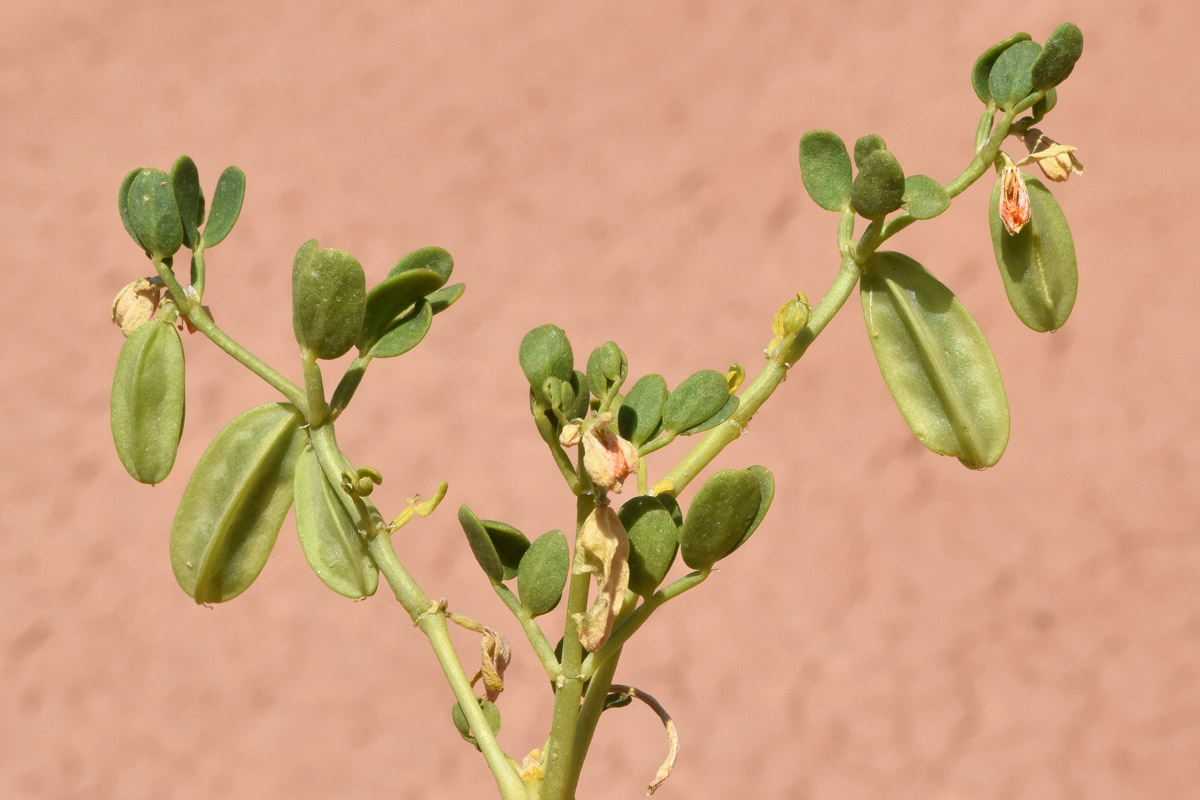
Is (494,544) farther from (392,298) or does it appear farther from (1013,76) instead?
(1013,76)

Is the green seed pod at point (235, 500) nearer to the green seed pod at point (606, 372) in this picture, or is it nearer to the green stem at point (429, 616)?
the green stem at point (429, 616)

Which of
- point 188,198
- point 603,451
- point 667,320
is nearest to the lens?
point 603,451

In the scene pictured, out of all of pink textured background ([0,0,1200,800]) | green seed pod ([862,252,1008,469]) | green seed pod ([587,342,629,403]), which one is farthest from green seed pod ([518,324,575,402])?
pink textured background ([0,0,1200,800])

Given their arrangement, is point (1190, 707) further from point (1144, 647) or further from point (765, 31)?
point (765, 31)

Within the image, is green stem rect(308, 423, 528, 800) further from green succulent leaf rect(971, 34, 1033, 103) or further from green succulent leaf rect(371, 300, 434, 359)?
green succulent leaf rect(971, 34, 1033, 103)

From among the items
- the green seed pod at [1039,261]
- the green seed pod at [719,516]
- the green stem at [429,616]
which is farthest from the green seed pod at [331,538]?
the green seed pod at [1039,261]

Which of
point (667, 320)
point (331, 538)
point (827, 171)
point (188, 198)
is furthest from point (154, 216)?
point (667, 320)
